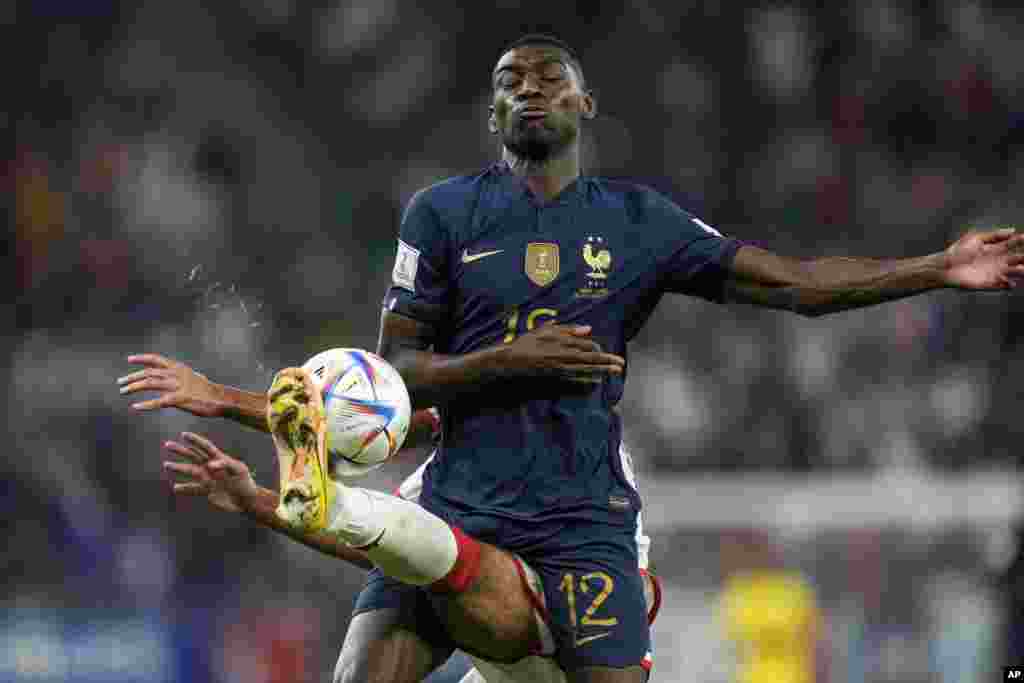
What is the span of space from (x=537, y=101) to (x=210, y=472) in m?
1.39

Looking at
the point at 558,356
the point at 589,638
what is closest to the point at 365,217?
the point at 558,356

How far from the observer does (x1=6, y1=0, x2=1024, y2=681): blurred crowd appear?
28.6 ft

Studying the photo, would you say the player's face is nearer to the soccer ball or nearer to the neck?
the neck

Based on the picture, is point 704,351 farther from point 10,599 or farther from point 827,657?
point 10,599

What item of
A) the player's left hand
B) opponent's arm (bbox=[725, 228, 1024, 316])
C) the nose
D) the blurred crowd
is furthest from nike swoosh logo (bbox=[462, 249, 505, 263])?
the blurred crowd

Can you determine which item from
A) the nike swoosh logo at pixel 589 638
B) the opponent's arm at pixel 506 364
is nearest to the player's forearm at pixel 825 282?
the opponent's arm at pixel 506 364

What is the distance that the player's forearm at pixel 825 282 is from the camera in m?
Answer: 4.27

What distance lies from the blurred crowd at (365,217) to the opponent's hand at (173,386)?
2.71 metres

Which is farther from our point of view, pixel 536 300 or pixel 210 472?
pixel 210 472

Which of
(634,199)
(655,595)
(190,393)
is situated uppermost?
(634,199)

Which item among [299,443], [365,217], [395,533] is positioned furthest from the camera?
[365,217]

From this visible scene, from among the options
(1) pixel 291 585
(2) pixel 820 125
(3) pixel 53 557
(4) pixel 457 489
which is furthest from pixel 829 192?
(4) pixel 457 489

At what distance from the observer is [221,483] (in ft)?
15.5

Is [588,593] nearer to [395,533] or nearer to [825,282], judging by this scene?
[395,533]
